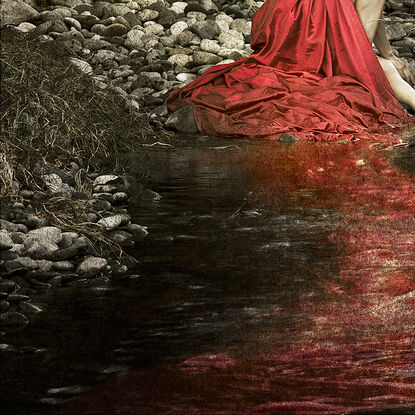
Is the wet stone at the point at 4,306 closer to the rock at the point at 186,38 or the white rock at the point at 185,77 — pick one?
the white rock at the point at 185,77

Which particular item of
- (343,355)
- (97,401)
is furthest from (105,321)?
(343,355)

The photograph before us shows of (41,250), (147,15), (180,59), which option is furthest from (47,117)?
(147,15)

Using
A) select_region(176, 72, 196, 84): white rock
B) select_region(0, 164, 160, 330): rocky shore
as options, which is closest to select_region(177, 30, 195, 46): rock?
select_region(176, 72, 196, 84): white rock

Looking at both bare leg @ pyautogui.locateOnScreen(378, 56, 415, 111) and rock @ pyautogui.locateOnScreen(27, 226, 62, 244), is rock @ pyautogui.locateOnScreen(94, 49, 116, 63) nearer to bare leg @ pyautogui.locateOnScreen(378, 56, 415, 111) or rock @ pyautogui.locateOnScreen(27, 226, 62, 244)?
bare leg @ pyautogui.locateOnScreen(378, 56, 415, 111)

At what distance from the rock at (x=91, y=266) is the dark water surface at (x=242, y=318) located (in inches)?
2.7

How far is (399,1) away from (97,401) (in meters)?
7.70

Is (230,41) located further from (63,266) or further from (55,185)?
(63,266)

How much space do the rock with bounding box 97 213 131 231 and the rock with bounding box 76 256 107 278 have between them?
28 centimetres

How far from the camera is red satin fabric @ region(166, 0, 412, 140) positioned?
487 cm

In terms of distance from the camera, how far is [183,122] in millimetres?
5043

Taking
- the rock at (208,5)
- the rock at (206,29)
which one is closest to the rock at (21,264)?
the rock at (206,29)

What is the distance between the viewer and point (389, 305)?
2107 millimetres

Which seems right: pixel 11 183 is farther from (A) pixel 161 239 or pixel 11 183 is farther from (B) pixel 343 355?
(B) pixel 343 355

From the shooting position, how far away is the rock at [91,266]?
229 cm
